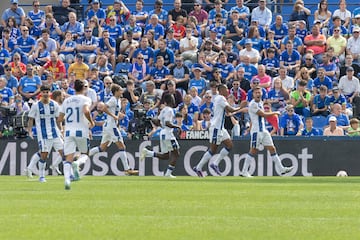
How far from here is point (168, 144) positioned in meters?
25.0

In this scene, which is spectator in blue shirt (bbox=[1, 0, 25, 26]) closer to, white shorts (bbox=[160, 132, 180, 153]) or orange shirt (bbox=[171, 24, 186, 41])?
orange shirt (bbox=[171, 24, 186, 41])

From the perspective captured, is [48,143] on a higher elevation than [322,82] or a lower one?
lower

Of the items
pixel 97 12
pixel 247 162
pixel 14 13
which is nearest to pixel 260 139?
pixel 247 162

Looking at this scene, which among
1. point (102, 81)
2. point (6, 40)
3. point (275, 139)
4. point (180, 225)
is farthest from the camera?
point (6, 40)

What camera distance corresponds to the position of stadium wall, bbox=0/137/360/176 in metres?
26.7

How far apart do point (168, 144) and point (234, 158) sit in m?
2.92

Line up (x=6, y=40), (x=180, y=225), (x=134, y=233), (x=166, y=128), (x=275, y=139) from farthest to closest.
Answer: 1. (x=6, y=40)
2. (x=275, y=139)
3. (x=166, y=128)
4. (x=180, y=225)
5. (x=134, y=233)

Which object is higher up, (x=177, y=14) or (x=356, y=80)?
(x=177, y=14)

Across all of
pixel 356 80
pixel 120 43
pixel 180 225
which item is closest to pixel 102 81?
pixel 120 43

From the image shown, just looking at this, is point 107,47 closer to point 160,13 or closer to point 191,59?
point 160,13

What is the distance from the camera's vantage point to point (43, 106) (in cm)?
2258

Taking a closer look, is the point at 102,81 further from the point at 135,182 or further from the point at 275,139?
the point at 135,182

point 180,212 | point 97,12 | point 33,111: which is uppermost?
point 97,12

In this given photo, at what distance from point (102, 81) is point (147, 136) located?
3165mm
